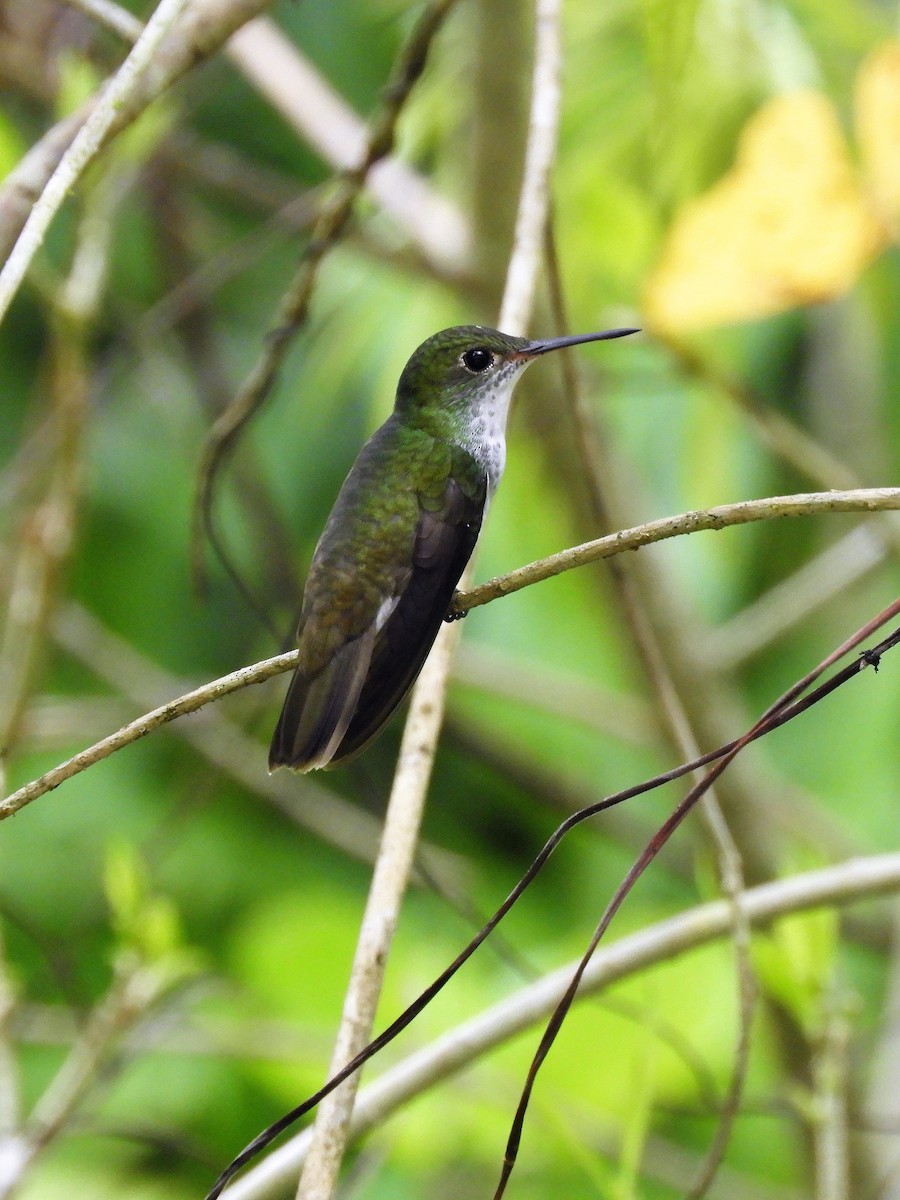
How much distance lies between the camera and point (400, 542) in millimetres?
1983

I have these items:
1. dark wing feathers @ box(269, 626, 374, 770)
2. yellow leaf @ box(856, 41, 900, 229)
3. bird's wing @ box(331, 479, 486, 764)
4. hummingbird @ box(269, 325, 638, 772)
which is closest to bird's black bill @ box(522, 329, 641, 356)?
hummingbird @ box(269, 325, 638, 772)

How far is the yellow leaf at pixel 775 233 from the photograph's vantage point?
3.11 m

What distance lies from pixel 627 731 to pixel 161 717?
9.76 ft

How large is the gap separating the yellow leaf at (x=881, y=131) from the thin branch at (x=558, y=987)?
1.75 m

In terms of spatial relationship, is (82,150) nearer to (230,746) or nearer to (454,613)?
(454,613)

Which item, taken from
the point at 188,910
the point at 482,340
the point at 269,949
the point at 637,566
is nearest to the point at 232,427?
the point at 482,340

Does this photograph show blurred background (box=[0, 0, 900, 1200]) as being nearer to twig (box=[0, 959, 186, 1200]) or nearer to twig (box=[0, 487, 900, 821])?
twig (box=[0, 959, 186, 1200])

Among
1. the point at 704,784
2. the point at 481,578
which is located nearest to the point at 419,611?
the point at 704,784

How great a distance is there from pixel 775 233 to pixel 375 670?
191cm

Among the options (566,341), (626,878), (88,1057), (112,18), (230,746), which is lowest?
(626,878)

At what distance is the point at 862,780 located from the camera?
5293 mm

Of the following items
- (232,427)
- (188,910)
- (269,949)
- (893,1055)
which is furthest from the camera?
(188,910)

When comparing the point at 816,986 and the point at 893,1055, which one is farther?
the point at 893,1055

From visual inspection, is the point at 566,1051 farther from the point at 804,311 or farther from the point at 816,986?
the point at 804,311
